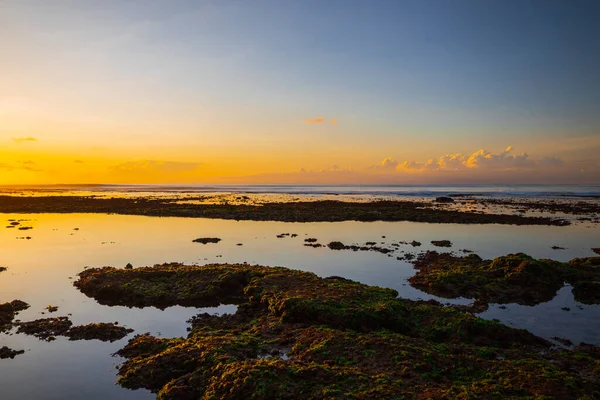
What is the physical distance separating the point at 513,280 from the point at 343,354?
591 inches

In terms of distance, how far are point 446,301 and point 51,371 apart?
Answer: 18589 mm

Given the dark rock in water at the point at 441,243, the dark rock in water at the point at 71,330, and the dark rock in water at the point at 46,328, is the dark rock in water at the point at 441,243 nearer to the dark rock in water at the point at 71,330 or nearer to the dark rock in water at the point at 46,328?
the dark rock in water at the point at 71,330

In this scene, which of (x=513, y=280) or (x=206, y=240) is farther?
(x=206, y=240)

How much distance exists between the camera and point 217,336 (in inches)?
571

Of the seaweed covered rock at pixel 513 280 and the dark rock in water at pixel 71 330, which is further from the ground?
the seaweed covered rock at pixel 513 280

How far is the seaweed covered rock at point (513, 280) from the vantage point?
2050 cm

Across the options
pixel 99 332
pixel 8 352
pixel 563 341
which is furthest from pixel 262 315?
pixel 563 341

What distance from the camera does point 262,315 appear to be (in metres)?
17.0

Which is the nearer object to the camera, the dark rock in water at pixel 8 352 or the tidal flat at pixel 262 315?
the tidal flat at pixel 262 315

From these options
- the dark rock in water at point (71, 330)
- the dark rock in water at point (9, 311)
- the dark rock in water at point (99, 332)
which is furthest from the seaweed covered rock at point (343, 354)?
the dark rock in water at point (9, 311)

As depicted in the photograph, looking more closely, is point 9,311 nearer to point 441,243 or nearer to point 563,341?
point 563,341

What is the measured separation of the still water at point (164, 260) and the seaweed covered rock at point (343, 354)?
1335mm

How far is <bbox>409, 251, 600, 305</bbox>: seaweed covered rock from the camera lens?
2050 centimetres

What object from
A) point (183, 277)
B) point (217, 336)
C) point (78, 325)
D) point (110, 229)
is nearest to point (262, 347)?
point (217, 336)
